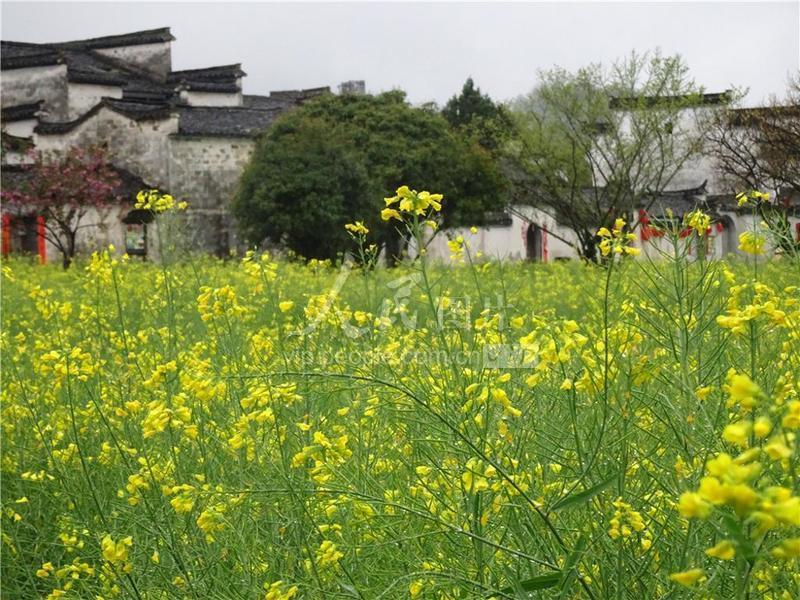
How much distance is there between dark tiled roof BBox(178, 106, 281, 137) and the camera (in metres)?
25.0

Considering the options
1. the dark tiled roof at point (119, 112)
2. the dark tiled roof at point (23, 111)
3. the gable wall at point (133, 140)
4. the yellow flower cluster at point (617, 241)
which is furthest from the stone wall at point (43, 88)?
the yellow flower cluster at point (617, 241)

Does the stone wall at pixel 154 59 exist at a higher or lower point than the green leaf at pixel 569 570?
higher

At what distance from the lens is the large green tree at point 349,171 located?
62.0 feet

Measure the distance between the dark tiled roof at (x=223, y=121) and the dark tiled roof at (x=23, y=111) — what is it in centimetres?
508

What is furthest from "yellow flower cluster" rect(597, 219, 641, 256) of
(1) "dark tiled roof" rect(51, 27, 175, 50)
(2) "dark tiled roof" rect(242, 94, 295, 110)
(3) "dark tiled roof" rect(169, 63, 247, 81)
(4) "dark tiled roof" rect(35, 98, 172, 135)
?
(1) "dark tiled roof" rect(51, 27, 175, 50)

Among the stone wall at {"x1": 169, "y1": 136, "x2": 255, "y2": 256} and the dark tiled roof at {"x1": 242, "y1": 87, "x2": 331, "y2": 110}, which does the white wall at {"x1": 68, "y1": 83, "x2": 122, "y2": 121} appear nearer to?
the dark tiled roof at {"x1": 242, "y1": 87, "x2": 331, "y2": 110}

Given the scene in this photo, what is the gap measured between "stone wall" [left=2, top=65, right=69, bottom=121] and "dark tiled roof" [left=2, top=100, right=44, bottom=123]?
39cm

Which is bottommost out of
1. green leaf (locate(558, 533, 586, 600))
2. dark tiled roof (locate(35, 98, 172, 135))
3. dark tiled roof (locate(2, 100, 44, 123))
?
green leaf (locate(558, 533, 586, 600))

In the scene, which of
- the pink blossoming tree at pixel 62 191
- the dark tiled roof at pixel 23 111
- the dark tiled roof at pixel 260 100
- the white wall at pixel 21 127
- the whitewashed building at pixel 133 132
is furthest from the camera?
the dark tiled roof at pixel 260 100

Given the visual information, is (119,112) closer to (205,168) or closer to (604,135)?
(205,168)

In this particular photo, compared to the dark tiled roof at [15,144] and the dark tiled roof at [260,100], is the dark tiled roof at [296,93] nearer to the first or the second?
the dark tiled roof at [260,100]

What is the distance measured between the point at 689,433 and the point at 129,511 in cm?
130

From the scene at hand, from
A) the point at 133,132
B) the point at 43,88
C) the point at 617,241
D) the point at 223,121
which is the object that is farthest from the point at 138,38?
the point at 617,241

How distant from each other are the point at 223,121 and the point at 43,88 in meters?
7.22
